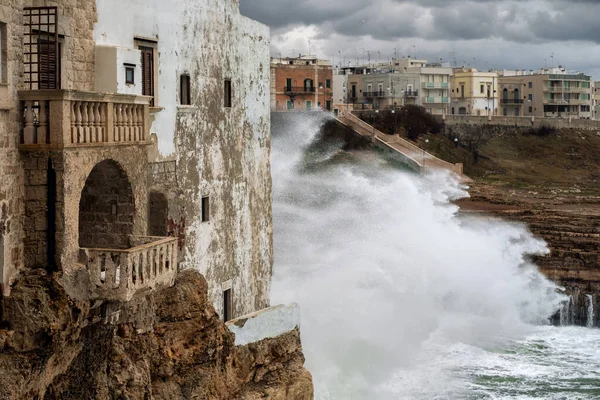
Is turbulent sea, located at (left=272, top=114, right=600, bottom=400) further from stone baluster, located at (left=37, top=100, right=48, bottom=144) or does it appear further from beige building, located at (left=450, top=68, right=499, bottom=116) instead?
beige building, located at (left=450, top=68, right=499, bottom=116)

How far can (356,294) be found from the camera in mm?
30188

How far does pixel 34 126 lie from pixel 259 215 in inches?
299

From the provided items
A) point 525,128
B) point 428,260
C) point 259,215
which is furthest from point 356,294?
point 525,128

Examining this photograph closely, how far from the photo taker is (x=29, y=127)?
34.0 feet

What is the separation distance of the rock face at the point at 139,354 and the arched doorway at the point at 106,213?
1030 millimetres

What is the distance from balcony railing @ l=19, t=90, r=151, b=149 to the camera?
10.2 meters

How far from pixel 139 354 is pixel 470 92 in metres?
78.8

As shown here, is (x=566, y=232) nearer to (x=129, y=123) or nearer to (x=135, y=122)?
(x=135, y=122)

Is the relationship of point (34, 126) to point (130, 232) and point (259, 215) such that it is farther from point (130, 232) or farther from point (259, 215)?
point (259, 215)

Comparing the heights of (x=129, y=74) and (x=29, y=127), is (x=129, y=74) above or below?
above

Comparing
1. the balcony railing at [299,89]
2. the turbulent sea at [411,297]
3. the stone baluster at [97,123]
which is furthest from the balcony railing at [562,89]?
the stone baluster at [97,123]

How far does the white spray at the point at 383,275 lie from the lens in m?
26.6

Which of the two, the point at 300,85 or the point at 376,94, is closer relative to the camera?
the point at 300,85

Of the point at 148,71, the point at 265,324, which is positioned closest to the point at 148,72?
the point at 148,71
